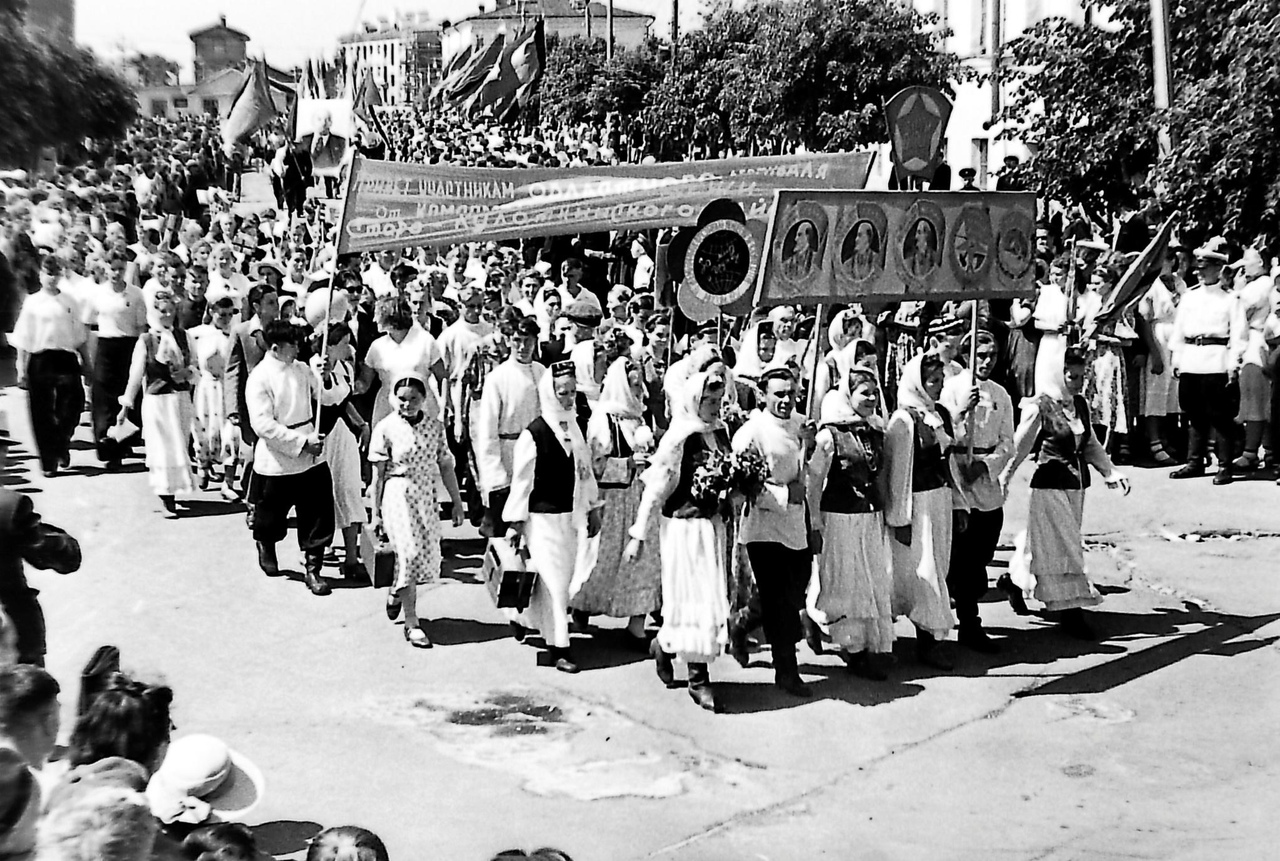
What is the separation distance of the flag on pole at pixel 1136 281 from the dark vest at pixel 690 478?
5684mm

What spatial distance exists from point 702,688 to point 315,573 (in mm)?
3146

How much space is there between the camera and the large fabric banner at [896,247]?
342 inches

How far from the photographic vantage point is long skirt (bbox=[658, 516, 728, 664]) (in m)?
8.05

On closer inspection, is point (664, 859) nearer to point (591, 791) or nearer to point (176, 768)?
point (591, 791)

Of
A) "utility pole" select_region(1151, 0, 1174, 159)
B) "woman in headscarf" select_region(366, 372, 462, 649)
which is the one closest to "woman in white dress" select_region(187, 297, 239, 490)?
"woman in headscarf" select_region(366, 372, 462, 649)

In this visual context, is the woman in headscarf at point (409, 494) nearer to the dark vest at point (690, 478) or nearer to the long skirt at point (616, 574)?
the long skirt at point (616, 574)

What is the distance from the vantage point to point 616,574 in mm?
9102

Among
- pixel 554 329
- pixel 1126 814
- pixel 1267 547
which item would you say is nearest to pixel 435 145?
pixel 554 329

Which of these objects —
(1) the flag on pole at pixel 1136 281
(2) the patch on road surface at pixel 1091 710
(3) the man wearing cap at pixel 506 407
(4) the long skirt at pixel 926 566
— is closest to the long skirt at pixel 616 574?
(3) the man wearing cap at pixel 506 407

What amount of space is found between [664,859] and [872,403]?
2.88 meters

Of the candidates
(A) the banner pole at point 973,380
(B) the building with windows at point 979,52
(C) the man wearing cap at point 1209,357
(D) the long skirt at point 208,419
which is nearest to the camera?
(A) the banner pole at point 973,380

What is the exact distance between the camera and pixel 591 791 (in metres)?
7.08

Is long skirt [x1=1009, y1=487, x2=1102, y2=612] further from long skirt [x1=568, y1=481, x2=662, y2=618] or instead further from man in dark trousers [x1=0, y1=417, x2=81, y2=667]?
man in dark trousers [x1=0, y1=417, x2=81, y2=667]

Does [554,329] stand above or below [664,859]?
above
